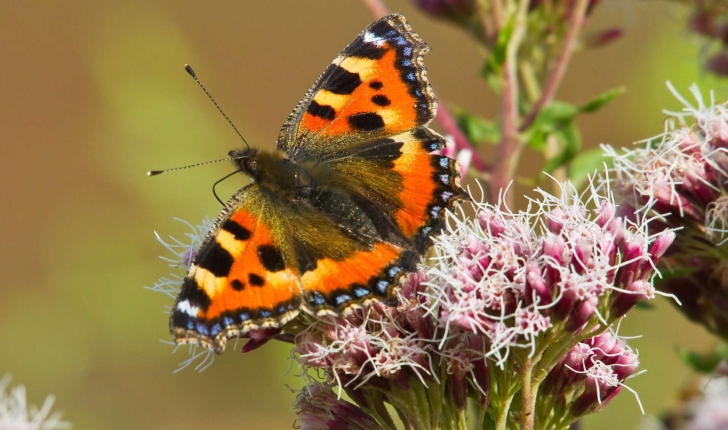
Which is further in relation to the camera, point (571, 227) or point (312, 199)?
point (312, 199)

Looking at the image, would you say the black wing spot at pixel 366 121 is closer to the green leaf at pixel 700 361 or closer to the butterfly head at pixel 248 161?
the butterfly head at pixel 248 161

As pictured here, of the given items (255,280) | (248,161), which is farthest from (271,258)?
(248,161)

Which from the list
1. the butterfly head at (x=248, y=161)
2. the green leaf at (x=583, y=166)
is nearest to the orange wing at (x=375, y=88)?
the butterfly head at (x=248, y=161)

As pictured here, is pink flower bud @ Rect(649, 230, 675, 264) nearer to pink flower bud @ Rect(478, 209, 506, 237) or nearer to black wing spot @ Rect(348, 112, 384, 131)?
pink flower bud @ Rect(478, 209, 506, 237)

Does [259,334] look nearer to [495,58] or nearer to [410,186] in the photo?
[410,186]

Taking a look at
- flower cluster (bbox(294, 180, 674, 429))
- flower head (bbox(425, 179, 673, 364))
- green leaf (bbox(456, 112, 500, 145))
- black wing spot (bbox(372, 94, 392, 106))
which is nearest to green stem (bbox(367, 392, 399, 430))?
flower cluster (bbox(294, 180, 674, 429))

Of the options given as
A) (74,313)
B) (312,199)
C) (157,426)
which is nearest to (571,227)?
(312,199)
